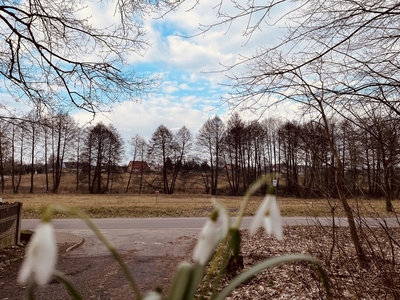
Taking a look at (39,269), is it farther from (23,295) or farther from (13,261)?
(13,261)

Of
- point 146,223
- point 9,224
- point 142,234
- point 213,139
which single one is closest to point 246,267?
point 142,234

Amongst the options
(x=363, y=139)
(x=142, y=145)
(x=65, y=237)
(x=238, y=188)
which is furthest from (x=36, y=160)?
(x=363, y=139)

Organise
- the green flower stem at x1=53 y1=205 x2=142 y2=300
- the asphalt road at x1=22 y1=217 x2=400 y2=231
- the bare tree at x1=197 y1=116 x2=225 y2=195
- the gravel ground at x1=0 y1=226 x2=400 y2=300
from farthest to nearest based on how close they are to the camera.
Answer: the bare tree at x1=197 y1=116 x2=225 y2=195 < the asphalt road at x1=22 y1=217 x2=400 y2=231 < the gravel ground at x1=0 y1=226 x2=400 y2=300 < the green flower stem at x1=53 y1=205 x2=142 y2=300

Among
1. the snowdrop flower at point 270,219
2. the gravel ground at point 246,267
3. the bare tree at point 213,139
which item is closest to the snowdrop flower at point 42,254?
the snowdrop flower at point 270,219

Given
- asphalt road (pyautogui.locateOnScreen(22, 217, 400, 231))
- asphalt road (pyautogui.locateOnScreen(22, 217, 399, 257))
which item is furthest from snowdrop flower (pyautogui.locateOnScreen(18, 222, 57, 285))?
asphalt road (pyautogui.locateOnScreen(22, 217, 400, 231))

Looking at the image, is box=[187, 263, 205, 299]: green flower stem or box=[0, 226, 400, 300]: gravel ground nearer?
box=[187, 263, 205, 299]: green flower stem

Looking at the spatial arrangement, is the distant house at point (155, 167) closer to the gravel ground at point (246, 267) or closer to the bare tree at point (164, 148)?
the bare tree at point (164, 148)

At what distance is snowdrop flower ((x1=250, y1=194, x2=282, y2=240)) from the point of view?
0.68 m

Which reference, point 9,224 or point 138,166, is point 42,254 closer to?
point 9,224

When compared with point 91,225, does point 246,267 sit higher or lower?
lower

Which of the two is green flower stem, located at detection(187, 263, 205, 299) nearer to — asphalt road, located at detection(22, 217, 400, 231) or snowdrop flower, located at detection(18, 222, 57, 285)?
snowdrop flower, located at detection(18, 222, 57, 285)

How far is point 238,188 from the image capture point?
36.1 metres

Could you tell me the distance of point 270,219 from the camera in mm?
687

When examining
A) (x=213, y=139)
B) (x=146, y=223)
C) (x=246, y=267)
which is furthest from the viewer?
(x=213, y=139)
